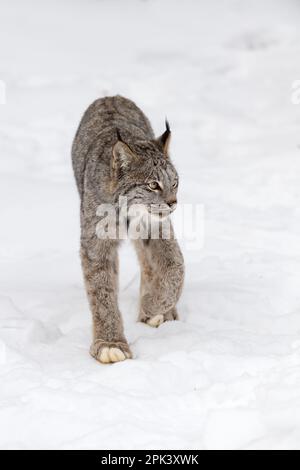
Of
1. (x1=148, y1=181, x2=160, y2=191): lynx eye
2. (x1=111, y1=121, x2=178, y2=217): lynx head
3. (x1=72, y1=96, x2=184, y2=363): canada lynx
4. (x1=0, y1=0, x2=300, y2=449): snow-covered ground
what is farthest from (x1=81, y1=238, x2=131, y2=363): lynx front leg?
(x1=148, y1=181, x2=160, y2=191): lynx eye

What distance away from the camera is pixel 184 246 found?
23.2 feet

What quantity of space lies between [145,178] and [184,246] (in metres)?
2.62

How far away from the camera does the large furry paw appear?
14.3 ft

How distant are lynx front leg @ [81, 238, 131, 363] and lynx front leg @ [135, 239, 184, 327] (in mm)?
272

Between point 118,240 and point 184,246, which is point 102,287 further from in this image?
point 184,246

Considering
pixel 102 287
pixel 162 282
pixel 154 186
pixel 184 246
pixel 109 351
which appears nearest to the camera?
pixel 109 351

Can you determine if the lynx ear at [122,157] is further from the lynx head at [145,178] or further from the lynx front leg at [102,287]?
the lynx front leg at [102,287]

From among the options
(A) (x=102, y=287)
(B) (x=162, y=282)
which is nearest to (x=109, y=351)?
(A) (x=102, y=287)

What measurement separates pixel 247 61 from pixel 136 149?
8471mm

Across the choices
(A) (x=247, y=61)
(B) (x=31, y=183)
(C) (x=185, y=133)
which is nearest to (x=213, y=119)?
(C) (x=185, y=133)

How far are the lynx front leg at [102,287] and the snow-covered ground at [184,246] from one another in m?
0.19

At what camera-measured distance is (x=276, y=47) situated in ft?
41.8
